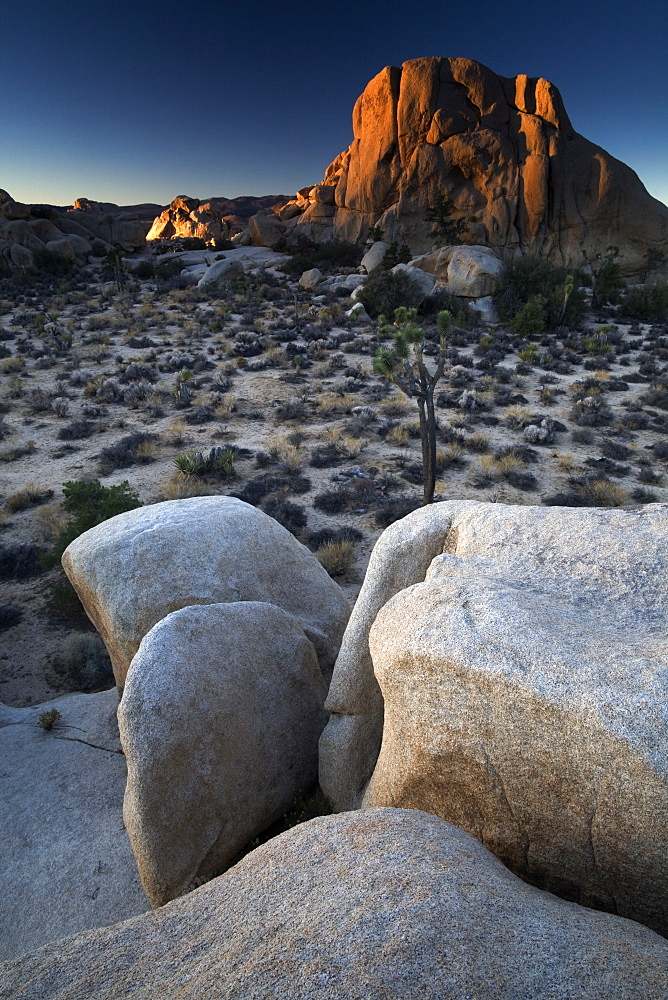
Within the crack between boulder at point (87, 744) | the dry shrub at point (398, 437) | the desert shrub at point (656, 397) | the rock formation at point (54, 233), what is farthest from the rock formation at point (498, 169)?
the crack between boulder at point (87, 744)

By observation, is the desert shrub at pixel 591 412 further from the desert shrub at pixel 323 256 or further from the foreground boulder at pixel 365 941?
the desert shrub at pixel 323 256

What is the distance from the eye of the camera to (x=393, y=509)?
9.91 meters

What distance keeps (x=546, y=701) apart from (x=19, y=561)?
28.6 ft

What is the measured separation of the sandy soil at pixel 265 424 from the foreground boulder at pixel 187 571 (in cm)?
245

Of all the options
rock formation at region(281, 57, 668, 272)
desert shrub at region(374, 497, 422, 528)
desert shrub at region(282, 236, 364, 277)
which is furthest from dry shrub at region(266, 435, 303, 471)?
rock formation at region(281, 57, 668, 272)

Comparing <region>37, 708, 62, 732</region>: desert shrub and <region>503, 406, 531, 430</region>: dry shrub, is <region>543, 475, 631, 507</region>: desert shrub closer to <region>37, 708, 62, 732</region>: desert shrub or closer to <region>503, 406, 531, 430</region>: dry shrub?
Result: <region>503, 406, 531, 430</region>: dry shrub

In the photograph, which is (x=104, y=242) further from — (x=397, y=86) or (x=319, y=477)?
(x=319, y=477)

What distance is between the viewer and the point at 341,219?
49719 mm

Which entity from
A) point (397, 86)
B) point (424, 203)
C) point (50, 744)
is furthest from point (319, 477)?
point (397, 86)

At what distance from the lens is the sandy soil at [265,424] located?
951 centimetres

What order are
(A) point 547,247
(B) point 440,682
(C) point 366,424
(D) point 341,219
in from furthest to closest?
(D) point 341,219 → (A) point 547,247 → (C) point 366,424 → (B) point 440,682

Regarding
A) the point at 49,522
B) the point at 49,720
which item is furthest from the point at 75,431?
the point at 49,720

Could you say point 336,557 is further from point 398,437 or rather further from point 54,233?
point 54,233

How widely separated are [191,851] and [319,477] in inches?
344
